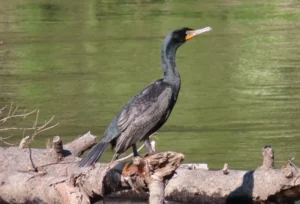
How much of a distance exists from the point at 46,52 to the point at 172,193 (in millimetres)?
11631

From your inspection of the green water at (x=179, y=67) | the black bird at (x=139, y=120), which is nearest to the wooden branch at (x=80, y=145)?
the black bird at (x=139, y=120)

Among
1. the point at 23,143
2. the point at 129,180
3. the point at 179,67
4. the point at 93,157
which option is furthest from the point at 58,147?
the point at 179,67

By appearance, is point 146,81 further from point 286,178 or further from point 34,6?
point 34,6

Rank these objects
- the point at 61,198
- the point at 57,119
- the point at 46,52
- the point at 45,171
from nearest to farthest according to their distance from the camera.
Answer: the point at 61,198, the point at 45,171, the point at 57,119, the point at 46,52

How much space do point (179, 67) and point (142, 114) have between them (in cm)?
989

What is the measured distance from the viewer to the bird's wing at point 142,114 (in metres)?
6.80

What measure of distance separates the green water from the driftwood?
1918 millimetres

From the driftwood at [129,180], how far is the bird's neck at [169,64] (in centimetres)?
74

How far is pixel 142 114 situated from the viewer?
22.5 ft

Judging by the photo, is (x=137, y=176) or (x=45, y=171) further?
(x=45, y=171)

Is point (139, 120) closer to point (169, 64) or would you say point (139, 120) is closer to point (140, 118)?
point (140, 118)

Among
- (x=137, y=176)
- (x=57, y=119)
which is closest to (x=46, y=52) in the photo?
(x=57, y=119)

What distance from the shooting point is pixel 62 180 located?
703 centimetres

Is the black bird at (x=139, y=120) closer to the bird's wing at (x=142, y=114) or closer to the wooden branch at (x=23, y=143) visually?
the bird's wing at (x=142, y=114)
